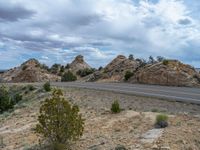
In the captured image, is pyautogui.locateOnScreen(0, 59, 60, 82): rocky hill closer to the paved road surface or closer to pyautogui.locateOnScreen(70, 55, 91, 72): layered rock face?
pyautogui.locateOnScreen(70, 55, 91, 72): layered rock face

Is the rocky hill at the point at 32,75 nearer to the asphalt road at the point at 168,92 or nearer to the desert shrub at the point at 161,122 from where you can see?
the asphalt road at the point at 168,92

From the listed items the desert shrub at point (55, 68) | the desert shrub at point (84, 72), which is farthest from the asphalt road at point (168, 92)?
the desert shrub at point (55, 68)

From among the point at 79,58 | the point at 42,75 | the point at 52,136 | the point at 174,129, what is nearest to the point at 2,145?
the point at 52,136

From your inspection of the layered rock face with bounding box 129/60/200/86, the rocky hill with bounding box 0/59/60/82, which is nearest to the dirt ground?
the layered rock face with bounding box 129/60/200/86

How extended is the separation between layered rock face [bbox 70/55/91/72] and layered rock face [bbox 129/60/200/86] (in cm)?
2945

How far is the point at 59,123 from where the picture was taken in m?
13.4

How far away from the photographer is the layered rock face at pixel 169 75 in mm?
38494

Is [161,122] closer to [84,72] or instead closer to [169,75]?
[169,75]

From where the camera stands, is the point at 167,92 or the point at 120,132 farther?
the point at 167,92

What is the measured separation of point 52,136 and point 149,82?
27.7m

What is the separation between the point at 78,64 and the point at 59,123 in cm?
6105

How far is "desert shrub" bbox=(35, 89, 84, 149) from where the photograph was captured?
13.3 meters

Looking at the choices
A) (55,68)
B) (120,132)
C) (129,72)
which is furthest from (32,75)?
(120,132)

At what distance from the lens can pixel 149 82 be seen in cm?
4044
